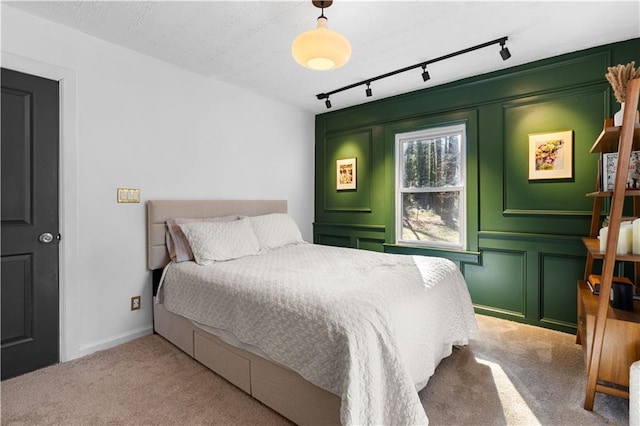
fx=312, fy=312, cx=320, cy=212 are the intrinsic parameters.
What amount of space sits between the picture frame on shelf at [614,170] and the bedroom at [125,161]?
616mm

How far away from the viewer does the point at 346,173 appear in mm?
4316

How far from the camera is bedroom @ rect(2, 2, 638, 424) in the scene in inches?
91.9

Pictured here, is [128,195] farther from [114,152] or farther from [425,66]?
[425,66]

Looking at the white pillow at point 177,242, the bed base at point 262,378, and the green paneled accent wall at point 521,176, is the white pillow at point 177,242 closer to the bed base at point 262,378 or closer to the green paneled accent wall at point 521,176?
the bed base at point 262,378

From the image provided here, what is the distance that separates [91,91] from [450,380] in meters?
3.37

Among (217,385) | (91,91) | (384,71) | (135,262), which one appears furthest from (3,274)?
(384,71)

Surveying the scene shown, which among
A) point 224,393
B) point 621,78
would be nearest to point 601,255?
point 621,78

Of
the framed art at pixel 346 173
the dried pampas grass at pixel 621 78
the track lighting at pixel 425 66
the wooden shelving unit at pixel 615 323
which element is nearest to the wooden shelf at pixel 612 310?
the wooden shelving unit at pixel 615 323

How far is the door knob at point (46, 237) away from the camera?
2.24 meters

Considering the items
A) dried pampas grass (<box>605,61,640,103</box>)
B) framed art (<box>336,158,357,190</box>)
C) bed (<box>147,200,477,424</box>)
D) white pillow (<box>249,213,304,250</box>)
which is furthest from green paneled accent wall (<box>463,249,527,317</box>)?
white pillow (<box>249,213,304,250</box>)

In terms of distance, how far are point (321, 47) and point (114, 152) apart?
77.4 inches

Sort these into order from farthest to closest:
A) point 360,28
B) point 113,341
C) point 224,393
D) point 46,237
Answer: point 113,341, point 360,28, point 46,237, point 224,393

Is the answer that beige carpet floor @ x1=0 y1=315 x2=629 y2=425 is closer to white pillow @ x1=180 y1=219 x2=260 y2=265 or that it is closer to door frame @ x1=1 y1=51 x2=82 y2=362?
door frame @ x1=1 y1=51 x2=82 y2=362

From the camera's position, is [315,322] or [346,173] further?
[346,173]
